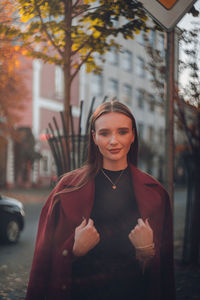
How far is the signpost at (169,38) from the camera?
2551mm

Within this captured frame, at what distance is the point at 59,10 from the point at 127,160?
1.32 metres

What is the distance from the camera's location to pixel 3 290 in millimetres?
2555

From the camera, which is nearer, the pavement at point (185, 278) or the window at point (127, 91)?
the pavement at point (185, 278)

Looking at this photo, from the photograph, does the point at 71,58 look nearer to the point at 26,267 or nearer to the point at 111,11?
the point at 111,11

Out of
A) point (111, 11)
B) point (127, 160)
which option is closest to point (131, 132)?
point (127, 160)

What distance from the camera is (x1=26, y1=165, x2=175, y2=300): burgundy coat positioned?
85.2 inches

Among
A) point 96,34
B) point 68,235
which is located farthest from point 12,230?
point 68,235

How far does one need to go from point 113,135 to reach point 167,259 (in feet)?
2.47

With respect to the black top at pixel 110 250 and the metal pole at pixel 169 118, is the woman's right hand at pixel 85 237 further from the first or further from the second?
the metal pole at pixel 169 118

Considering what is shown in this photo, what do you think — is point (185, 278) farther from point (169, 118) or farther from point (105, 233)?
point (105, 233)

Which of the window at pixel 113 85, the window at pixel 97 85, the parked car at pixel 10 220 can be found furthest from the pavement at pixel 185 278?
the window at pixel 97 85

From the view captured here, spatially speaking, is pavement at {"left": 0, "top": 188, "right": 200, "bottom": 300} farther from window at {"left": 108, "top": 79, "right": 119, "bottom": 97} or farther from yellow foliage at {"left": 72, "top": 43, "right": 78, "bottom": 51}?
window at {"left": 108, "top": 79, "right": 119, "bottom": 97}

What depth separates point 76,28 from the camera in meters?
3.10

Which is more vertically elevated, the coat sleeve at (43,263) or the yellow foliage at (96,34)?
the yellow foliage at (96,34)
